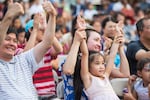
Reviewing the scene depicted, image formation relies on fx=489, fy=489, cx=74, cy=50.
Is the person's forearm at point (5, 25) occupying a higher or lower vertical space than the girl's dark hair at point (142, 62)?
higher

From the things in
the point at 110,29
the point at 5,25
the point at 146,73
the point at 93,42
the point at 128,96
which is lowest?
the point at 128,96

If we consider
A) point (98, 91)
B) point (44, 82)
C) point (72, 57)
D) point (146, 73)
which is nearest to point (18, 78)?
point (72, 57)

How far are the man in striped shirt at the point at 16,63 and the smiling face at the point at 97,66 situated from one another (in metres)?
0.67

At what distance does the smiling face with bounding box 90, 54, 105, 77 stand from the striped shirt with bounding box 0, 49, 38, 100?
0.68 meters

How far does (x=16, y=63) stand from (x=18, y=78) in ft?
0.52

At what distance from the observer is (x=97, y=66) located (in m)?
5.05

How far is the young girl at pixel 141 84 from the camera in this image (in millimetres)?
5363

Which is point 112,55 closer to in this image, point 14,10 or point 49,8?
point 49,8

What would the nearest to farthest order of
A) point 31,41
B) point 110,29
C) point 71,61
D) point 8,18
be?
1. point 8,18
2. point 71,61
3. point 31,41
4. point 110,29

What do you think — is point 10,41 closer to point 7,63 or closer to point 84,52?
point 7,63

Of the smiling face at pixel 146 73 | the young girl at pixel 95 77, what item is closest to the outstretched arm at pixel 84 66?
the young girl at pixel 95 77

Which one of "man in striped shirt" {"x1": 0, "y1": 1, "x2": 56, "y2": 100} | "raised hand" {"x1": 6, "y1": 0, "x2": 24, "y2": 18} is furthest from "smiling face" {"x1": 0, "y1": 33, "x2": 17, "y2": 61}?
"raised hand" {"x1": 6, "y1": 0, "x2": 24, "y2": 18}

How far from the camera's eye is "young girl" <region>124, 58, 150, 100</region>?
536 cm

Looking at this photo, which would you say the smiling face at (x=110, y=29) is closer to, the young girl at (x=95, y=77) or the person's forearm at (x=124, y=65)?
the person's forearm at (x=124, y=65)
